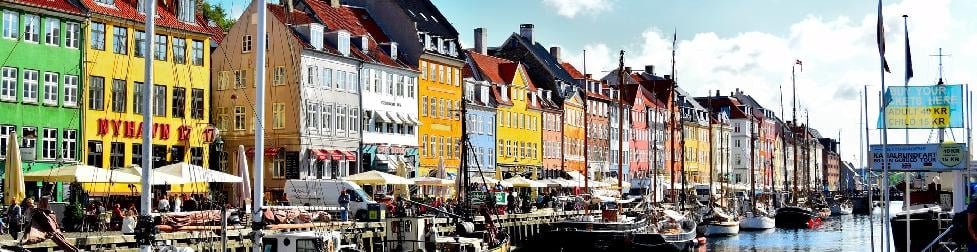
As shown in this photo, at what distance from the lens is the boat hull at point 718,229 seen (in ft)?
251

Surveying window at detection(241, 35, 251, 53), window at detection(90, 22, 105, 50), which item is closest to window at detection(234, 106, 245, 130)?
window at detection(241, 35, 251, 53)

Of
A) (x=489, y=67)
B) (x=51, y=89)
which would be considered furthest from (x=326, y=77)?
(x=489, y=67)

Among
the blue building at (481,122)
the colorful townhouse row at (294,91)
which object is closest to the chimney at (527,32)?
the colorful townhouse row at (294,91)

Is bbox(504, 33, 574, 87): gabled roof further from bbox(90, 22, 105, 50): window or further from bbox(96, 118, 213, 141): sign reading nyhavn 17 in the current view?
bbox(90, 22, 105, 50): window

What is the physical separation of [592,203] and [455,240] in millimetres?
29077

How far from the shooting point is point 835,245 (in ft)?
225

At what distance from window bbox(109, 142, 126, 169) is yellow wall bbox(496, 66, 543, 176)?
3760cm

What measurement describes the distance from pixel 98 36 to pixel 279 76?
41.6 feet

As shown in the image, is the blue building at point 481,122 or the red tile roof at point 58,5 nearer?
the red tile roof at point 58,5

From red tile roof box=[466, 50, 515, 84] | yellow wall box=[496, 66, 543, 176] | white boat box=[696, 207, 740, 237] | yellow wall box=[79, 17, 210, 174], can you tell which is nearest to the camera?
yellow wall box=[79, 17, 210, 174]

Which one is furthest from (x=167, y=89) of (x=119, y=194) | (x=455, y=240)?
(x=455, y=240)

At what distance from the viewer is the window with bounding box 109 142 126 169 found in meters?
51.9

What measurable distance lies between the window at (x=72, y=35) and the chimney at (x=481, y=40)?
48232 mm

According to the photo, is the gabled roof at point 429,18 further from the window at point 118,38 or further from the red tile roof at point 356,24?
the window at point 118,38
